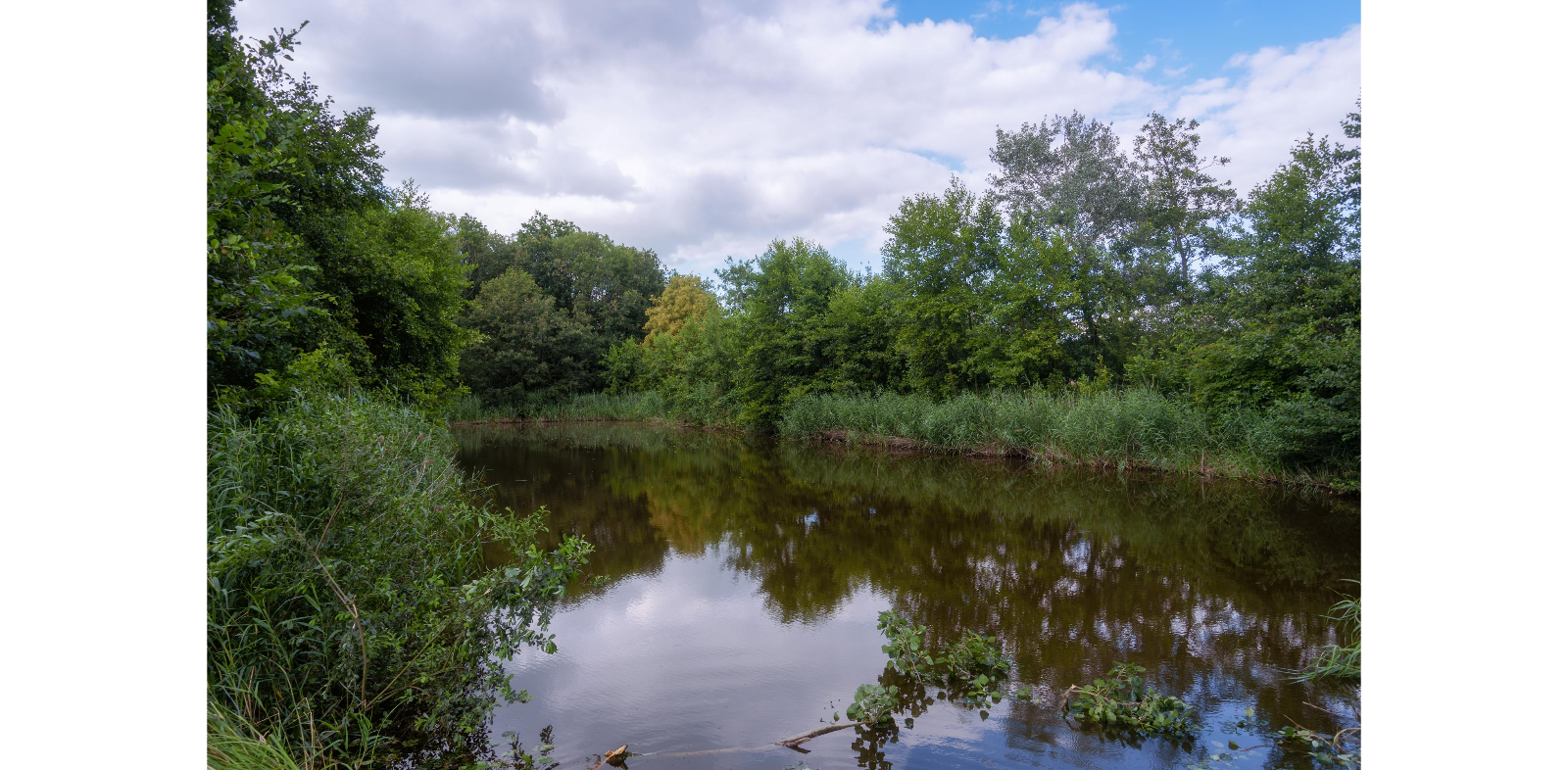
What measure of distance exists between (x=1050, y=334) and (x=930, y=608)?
1373 centimetres

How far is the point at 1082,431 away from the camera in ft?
44.1

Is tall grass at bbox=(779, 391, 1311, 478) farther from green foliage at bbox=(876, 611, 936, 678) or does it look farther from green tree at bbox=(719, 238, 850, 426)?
green foliage at bbox=(876, 611, 936, 678)

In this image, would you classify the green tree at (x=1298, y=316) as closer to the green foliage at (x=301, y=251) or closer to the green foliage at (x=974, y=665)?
the green foliage at (x=974, y=665)

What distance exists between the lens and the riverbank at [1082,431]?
10.9 m

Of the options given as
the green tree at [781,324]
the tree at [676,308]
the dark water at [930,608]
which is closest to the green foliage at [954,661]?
the dark water at [930,608]

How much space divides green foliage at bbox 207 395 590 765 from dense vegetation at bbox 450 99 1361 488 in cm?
672

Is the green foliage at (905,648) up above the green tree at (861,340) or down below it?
below

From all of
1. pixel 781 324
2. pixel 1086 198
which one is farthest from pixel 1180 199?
pixel 781 324

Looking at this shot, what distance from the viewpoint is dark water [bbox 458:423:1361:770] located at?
12.7ft

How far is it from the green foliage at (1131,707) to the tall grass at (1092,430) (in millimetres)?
8012

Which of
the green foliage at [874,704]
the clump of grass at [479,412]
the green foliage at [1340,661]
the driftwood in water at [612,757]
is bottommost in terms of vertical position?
the driftwood in water at [612,757]
